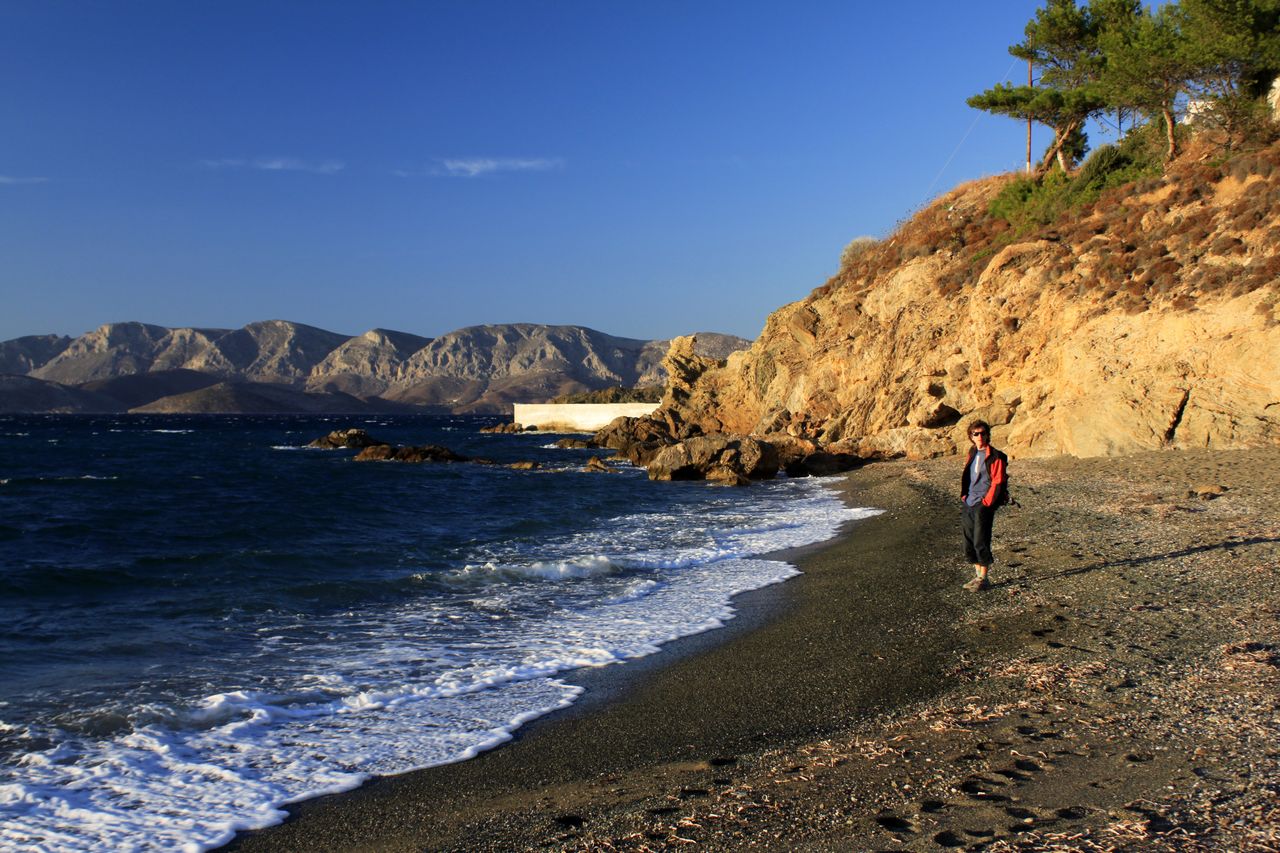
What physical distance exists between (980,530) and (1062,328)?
57.7 ft

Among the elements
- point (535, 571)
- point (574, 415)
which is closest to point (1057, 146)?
point (535, 571)

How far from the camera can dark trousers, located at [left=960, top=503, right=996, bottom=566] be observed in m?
9.28

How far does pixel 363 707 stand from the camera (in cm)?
665

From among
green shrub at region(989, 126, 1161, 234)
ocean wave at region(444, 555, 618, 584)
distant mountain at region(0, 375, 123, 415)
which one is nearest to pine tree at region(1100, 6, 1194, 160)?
green shrub at region(989, 126, 1161, 234)

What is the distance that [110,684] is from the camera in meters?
7.32

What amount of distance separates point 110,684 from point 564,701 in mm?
3950

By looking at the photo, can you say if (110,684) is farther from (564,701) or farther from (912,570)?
(912,570)

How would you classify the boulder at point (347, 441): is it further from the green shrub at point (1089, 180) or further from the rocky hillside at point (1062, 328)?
the green shrub at point (1089, 180)

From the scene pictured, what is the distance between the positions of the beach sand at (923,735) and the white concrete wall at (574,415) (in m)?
54.7

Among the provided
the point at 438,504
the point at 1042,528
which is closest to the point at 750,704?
the point at 1042,528

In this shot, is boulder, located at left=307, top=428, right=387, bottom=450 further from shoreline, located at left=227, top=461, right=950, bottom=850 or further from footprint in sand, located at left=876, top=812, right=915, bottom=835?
footprint in sand, located at left=876, top=812, right=915, bottom=835

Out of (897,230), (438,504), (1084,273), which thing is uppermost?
(897,230)

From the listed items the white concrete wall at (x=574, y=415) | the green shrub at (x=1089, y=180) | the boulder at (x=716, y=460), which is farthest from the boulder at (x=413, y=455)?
the green shrub at (x=1089, y=180)

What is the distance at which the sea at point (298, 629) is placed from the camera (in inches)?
208
